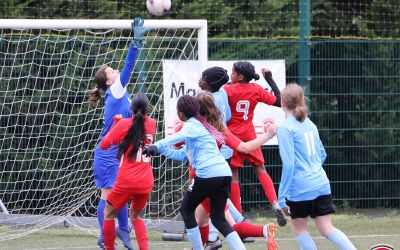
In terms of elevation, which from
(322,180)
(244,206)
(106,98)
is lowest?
(244,206)

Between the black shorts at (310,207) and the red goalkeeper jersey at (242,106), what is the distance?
2.06m

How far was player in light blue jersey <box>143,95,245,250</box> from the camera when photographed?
27.0 feet

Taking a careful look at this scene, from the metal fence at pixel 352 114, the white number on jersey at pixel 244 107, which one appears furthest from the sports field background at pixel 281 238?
the white number on jersey at pixel 244 107

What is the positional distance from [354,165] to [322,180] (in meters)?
6.13

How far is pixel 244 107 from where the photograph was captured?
9945mm

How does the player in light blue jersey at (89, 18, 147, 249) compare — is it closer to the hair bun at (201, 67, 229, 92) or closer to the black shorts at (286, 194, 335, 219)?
the hair bun at (201, 67, 229, 92)

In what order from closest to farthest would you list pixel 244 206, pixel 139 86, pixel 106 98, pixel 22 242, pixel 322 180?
pixel 322 180
pixel 106 98
pixel 22 242
pixel 139 86
pixel 244 206

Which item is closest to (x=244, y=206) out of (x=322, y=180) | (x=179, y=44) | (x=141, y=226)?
(x=179, y=44)

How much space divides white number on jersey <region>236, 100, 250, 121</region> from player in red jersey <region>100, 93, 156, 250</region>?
1349 millimetres

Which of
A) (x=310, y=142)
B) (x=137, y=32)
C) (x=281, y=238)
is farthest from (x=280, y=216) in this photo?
(x=137, y=32)

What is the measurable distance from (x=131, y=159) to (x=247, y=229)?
4.53 ft

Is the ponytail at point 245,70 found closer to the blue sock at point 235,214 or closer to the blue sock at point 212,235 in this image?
the blue sock at point 235,214

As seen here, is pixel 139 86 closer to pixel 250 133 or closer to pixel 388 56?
pixel 250 133

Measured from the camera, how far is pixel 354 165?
1390cm
